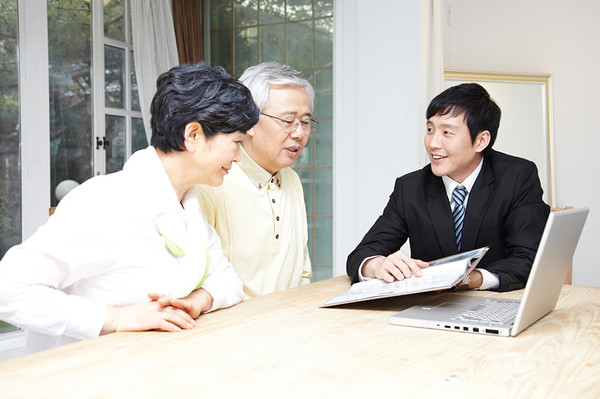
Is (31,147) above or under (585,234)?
above

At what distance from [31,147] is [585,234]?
13.7 ft

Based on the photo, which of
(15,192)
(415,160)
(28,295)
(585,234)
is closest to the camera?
(28,295)

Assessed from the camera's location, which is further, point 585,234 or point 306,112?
point 585,234

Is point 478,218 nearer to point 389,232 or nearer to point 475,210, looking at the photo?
point 475,210

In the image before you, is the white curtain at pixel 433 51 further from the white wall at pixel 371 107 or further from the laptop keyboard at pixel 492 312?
the laptop keyboard at pixel 492 312

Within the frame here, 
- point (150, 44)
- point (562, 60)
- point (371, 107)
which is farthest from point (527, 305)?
point (150, 44)

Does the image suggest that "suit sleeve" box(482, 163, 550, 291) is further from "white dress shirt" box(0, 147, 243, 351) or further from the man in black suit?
"white dress shirt" box(0, 147, 243, 351)

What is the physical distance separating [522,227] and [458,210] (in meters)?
0.23

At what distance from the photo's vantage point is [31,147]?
403 centimetres

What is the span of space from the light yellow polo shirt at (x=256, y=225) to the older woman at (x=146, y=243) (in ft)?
0.95

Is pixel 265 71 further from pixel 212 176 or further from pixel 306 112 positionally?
pixel 212 176

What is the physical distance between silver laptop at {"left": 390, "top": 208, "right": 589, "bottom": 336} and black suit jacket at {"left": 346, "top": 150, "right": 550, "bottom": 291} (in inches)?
19.5

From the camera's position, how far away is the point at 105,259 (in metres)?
1.40

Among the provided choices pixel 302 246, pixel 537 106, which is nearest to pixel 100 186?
pixel 302 246
